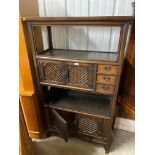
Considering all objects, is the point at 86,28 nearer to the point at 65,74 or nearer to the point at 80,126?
the point at 65,74

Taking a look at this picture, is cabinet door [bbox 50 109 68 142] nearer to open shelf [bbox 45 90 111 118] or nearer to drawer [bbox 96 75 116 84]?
open shelf [bbox 45 90 111 118]

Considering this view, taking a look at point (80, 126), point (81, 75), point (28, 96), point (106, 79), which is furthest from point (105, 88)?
point (28, 96)

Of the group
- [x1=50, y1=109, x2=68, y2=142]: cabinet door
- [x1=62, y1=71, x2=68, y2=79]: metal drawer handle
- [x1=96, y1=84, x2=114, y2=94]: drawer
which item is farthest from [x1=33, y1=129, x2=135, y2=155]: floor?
[x1=62, y1=71, x2=68, y2=79]: metal drawer handle

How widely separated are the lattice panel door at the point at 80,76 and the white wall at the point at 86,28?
0.38 metres

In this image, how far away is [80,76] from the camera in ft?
3.88

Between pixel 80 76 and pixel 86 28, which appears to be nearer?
pixel 80 76

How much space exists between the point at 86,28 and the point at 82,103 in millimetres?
741

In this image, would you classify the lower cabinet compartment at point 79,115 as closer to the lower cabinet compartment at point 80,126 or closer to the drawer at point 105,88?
the lower cabinet compartment at point 80,126

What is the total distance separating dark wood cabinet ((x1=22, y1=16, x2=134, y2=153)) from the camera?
1.03 metres

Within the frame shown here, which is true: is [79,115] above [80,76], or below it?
below

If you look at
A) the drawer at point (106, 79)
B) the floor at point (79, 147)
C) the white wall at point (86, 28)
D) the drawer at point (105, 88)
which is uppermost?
the white wall at point (86, 28)

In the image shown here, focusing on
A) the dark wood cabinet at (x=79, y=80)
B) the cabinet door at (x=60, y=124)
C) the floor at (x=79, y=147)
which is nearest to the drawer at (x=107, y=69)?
the dark wood cabinet at (x=79, y=80)

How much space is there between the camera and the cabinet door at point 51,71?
119 centimetres

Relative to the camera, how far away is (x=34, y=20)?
3.45ft
